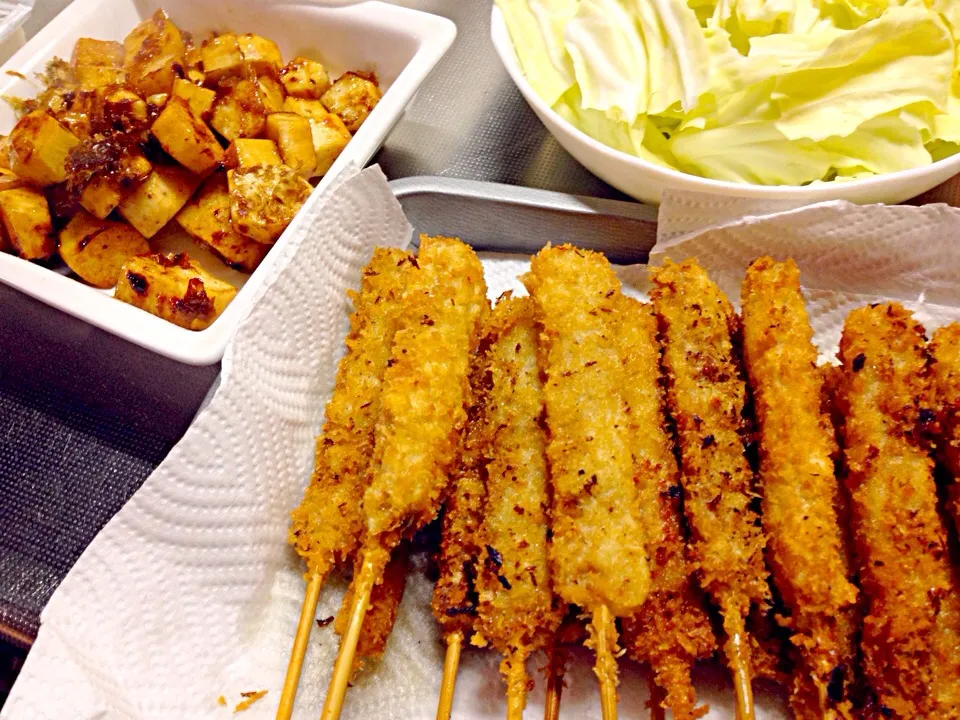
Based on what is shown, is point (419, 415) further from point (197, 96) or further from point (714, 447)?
point (197, 96)

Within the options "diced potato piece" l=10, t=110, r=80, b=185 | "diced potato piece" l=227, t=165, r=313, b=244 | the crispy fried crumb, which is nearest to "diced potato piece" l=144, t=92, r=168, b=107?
"diced potato piece" l=10, t=110, r=80, b=185

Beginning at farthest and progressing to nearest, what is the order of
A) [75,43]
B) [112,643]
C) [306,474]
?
[75,43] → [306,474] → [112,643]

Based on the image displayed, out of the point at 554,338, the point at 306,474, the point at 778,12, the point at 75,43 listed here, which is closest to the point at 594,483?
the point at 554,338

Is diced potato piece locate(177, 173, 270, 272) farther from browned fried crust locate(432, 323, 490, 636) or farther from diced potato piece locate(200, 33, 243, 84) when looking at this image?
browned fried crust locate(432, 323, 490, 636)

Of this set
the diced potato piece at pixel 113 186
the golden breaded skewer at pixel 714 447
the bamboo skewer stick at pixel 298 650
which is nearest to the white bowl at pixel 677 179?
the golden breaded skewer at pixel 714 447

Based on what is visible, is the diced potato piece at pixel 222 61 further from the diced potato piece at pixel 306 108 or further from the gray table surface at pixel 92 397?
the gray table surface at pixel 92 397

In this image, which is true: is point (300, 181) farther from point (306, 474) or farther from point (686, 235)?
point (686, 235)
